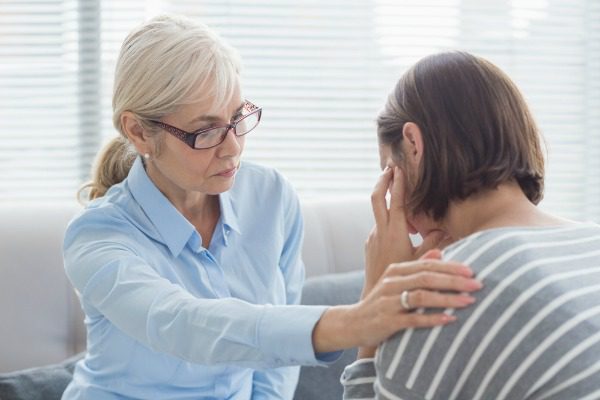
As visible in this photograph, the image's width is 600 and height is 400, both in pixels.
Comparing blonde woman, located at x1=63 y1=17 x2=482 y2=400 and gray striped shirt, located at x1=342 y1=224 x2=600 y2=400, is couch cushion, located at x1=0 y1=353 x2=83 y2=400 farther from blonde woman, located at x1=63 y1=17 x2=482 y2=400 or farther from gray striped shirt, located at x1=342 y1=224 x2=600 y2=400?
gray striped shirt, located at x1=342 y1=224 x2=600 y2=400

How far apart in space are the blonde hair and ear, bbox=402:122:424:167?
0.53 meters

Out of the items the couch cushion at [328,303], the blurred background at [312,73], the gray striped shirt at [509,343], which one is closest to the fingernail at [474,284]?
the gray striped shirt at [509,343]

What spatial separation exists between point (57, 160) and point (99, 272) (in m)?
1.53

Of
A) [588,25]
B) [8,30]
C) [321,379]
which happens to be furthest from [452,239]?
[588,25]

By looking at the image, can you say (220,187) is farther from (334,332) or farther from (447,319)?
(447,319)

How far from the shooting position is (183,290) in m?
1.50

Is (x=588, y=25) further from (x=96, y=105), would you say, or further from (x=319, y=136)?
(x=96, y=105)

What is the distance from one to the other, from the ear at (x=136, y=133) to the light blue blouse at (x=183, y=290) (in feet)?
0.18

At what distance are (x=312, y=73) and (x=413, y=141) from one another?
1.89 metres

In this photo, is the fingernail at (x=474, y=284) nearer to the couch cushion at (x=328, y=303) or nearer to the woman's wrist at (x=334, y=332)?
the woman's wrist at (x=334, y=332)

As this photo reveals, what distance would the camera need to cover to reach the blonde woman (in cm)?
168

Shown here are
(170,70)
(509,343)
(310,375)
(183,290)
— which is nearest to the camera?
(509,343)

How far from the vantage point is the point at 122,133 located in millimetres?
1925

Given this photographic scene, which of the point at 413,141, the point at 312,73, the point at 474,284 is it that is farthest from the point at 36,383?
the point at 312,73
